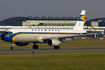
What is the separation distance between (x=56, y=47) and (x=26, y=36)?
651 centimetres

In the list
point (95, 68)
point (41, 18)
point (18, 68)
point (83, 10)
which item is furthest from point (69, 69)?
point (41, 18)

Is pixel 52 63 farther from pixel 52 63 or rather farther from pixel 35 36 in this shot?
pixel 35 36

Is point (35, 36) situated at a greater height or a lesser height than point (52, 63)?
greater

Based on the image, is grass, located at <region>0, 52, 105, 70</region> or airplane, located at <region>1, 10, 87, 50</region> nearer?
grass, located at <region>0, 52, 105, 70</region>

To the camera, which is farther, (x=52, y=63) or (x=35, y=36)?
(x=35, y=36)

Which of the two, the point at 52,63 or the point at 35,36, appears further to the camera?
the point at 35,36

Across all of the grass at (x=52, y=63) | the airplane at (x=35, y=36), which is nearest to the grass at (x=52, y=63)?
the grass at (x=52, y=63)

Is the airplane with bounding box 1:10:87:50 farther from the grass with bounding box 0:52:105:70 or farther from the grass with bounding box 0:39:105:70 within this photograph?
the grass with bounding box 0:52:105:70

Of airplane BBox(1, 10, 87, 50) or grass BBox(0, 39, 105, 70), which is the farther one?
airplane BBox(1, 10, 87, 50)

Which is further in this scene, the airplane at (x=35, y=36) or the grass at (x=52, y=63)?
the airplane at (x=35, y=36)

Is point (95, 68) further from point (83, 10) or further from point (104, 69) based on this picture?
point (83, 10)

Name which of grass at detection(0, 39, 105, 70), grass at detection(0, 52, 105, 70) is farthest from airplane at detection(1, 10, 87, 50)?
grass at detection(0, 52, 105, 70)

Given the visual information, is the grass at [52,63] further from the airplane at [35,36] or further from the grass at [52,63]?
the airplane at [35,36]

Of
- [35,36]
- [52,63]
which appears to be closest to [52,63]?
[52,63]
